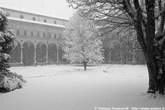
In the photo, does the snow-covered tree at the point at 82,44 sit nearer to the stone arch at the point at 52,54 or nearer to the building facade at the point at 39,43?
the building facade at the point at 39,43

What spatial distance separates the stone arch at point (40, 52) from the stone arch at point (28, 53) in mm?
1930

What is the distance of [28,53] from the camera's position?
4903 centimetres

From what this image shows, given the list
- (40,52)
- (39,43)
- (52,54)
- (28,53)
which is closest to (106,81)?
(28,53)

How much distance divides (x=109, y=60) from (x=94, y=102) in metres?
45.8

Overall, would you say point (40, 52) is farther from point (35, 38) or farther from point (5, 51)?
point (5, 51)

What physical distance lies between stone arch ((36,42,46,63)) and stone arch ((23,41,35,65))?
→ 6.33 feet

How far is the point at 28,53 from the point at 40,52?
392 cm

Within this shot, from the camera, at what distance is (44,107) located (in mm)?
7684

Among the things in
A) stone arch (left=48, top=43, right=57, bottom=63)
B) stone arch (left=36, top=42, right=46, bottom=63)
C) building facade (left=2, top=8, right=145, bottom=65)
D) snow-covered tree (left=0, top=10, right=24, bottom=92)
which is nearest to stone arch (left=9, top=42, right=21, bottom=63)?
building facade (left=2, top=8, right=145, bottom=65)

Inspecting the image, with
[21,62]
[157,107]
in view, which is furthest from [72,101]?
[21,62]

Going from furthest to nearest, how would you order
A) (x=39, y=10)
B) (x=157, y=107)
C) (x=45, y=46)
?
(x=39, y=10) < (x=45, y=46) < (x=157, y=107)

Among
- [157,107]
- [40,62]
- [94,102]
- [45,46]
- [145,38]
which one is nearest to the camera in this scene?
[157,107]

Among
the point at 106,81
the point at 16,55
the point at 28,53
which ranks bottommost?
the point at 106,81

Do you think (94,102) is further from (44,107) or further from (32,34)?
(32,34)
